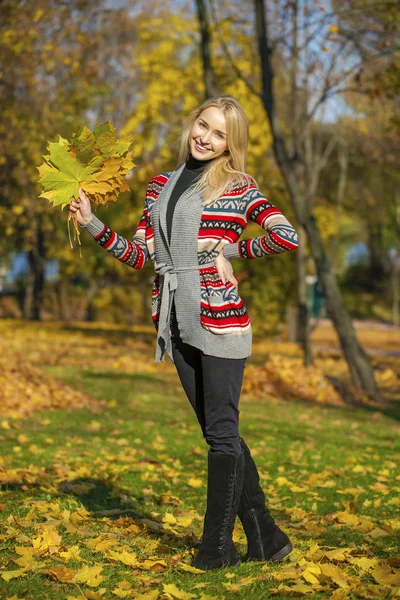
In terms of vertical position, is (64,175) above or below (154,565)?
above

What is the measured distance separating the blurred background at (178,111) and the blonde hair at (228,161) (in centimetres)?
219

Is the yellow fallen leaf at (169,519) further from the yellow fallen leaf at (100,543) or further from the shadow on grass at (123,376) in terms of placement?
the shadow on grass at (123,376)

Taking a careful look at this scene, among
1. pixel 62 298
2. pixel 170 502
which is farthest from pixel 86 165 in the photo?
pixel 62 298

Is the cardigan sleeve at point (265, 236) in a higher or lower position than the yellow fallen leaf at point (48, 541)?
higher

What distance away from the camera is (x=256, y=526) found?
3.92 m

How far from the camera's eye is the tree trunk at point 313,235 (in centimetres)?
1276

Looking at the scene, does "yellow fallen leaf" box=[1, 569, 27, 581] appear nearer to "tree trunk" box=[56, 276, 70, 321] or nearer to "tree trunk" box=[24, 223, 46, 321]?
"tree trunk" box=[24, 223, 46, 321]

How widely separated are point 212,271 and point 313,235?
9.41m

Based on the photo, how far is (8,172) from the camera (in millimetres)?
23719

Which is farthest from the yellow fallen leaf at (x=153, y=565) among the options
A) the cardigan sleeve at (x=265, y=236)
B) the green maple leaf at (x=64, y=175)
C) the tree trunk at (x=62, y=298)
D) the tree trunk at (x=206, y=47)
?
the tree trunk at (x=62, y=298)

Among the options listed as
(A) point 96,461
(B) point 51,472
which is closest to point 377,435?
(A) point 96,461

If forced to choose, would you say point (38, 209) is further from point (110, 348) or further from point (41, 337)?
point (110, 348)

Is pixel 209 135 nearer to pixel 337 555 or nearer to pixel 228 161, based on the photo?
pixel 228 161

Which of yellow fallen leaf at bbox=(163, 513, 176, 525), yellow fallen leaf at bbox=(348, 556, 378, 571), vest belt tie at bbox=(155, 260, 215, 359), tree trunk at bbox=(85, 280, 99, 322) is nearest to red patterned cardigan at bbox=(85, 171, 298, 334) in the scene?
vest belt tie at bbox=(155, 260, 215, 359)
